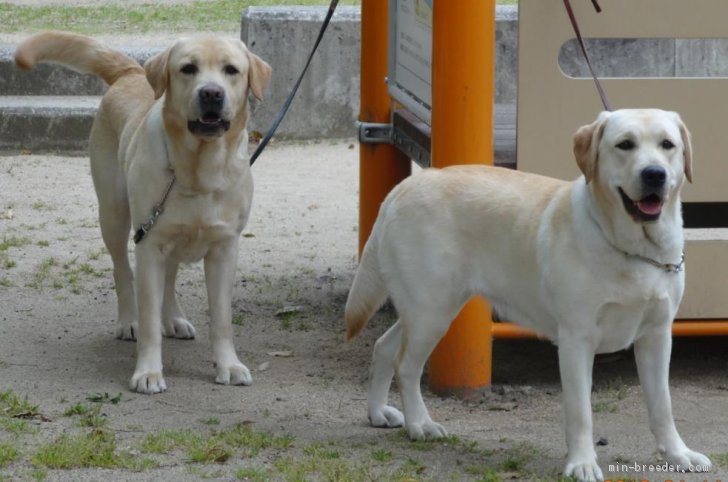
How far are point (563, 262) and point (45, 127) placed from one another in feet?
23.5

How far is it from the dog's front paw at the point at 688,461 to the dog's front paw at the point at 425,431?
32.8 inches

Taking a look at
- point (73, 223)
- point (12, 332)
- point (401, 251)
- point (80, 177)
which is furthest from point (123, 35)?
point (401, 251)

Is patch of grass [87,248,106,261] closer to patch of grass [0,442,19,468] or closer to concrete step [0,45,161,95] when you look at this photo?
patch of grass [0,442,19,468]

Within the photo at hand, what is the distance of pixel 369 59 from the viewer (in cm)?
710

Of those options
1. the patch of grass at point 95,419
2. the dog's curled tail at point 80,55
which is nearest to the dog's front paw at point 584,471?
the patch of grass at point 95,419

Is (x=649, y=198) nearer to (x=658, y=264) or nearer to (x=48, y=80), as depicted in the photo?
(x=658, y=264)

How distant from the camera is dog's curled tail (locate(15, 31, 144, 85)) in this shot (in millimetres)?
6219

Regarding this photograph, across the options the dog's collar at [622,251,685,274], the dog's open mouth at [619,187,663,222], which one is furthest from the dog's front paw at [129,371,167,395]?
the dog's open mouth at [619,187,663,222]

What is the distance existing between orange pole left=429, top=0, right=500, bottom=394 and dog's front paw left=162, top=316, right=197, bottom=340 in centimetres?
149

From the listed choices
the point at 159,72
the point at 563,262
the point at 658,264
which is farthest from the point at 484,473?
the point at 159,72

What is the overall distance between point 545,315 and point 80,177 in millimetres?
6041

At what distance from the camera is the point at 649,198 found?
404 cm

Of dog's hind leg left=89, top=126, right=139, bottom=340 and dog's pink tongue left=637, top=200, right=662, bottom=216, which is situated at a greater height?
dog's pink tongue left=637, top=200, right=662, bottom=216

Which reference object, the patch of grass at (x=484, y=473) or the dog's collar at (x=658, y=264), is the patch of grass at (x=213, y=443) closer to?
the patch of grass at (x=484, y=473)
